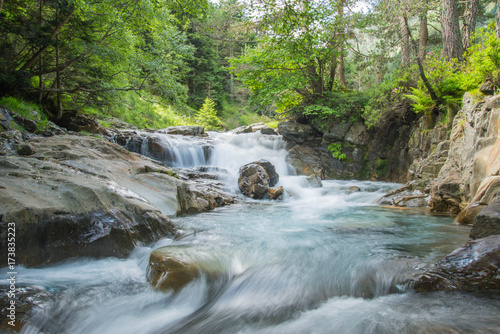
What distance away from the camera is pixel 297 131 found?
13688 millimetres

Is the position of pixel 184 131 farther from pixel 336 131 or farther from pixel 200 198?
pixel 200 198

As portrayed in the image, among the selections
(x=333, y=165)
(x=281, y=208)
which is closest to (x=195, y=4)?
(x=281, y=208)

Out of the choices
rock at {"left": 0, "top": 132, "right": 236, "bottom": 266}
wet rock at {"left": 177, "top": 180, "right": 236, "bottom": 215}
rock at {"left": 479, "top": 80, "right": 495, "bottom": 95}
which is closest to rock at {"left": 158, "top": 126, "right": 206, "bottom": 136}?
wet rock at {"left": 177, "top": 180, "right": 236, "bottom": 215}

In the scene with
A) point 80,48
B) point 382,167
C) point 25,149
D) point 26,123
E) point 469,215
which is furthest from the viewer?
point 382,167

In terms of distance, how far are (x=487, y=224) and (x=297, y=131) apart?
35.9ft

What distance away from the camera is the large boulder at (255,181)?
9.26 meters

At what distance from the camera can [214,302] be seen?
2979 millimetres

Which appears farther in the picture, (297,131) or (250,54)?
(297,131)

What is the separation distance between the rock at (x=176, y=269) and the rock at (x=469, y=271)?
7.72ft

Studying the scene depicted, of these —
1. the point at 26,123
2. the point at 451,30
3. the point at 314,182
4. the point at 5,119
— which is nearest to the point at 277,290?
the point at 5,119

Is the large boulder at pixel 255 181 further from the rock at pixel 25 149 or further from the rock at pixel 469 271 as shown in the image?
the rock at pixel 469 271

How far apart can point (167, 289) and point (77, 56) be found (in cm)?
885

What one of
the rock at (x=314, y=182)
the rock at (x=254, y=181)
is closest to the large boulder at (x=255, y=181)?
the rock at (x=254, y=181)

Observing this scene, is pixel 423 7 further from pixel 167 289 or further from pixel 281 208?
pixel 167 289
